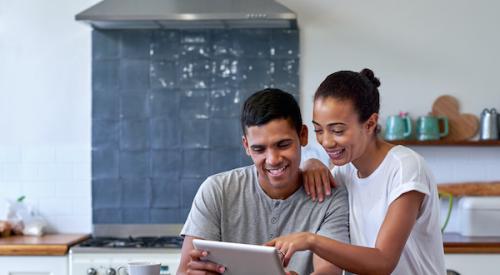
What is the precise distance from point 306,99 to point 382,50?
532mm

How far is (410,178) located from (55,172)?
114 inches

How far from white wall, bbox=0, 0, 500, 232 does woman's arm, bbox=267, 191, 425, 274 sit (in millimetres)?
2330

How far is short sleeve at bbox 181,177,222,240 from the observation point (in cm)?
192

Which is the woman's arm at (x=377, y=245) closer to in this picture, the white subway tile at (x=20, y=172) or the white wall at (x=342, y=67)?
the white wall at (x=342, y=67)

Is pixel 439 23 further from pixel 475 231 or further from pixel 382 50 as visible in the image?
pixel 475 231

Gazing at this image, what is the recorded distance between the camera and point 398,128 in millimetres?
3928

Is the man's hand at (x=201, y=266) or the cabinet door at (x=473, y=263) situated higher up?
the man's hand at (x=201, y=266)

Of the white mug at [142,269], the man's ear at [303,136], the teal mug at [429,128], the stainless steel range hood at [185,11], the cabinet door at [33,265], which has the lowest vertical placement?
the cabinet door at [33,265]

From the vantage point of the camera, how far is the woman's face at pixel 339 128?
1.81m

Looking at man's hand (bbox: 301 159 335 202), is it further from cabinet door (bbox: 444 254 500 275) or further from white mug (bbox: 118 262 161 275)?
cabinet door (bbox: 444 254 500 275)

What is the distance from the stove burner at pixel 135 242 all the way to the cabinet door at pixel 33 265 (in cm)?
16

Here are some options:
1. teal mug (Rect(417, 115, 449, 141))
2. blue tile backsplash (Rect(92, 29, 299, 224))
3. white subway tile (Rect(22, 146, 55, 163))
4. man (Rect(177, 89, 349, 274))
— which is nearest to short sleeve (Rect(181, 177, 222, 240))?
man (Rect(177, 89, 349, 274))

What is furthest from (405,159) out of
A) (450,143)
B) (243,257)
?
(450,143)

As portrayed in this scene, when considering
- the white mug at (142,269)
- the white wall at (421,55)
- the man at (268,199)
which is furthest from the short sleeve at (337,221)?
the white wall at (421,55)
